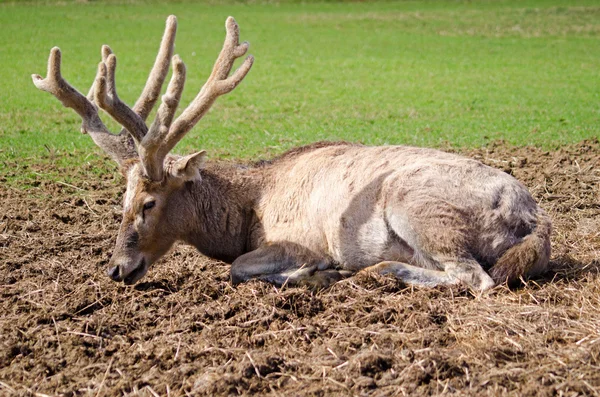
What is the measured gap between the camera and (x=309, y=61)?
88.2ft

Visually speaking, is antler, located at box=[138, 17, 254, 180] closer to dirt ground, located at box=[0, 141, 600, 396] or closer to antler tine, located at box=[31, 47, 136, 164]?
antler tine, located at box=[31, 47, 136, 164]

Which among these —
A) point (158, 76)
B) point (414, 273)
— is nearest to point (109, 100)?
point (158, 76)

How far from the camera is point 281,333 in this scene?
603cm

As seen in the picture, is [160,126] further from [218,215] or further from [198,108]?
[218,215]

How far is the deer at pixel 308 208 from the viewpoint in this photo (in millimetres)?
6922

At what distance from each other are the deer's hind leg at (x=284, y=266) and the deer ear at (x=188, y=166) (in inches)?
36.2

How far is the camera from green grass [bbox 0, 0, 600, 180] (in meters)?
14.8

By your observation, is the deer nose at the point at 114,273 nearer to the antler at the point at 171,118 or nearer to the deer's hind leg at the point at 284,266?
the antler at the point at 171,118

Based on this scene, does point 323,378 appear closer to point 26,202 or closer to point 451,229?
point 451,229

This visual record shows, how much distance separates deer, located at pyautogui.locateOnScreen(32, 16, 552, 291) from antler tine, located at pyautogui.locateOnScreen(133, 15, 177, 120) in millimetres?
23

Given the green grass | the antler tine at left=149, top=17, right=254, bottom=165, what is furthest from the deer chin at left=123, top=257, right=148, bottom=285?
the green grass

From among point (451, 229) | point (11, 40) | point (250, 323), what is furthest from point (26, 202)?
point (11, 40)

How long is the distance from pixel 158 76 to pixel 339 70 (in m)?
17.1

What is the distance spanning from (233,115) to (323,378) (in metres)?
12.5
